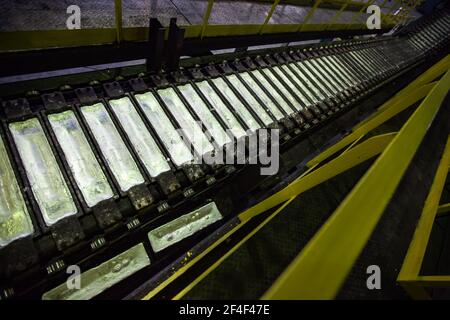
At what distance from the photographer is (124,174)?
8.65 feet

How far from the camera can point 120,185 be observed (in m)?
2.56

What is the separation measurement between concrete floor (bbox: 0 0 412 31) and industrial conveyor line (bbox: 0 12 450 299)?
0.83 metres

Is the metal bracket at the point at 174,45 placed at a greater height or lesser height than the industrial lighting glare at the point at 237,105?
greater

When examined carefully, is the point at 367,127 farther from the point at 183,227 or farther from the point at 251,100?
the point at 183,227

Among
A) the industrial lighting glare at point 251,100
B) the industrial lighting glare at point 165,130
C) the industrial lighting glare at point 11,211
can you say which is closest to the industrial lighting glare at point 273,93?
the industrial lighting glare at point 251,100

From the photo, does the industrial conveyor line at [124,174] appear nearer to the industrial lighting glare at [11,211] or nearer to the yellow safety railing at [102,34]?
the industrial lighting glare at [11,211]

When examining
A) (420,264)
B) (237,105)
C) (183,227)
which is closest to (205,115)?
(237,105)

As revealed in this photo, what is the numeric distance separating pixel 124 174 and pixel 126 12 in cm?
262

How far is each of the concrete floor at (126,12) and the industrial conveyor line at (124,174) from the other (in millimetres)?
830

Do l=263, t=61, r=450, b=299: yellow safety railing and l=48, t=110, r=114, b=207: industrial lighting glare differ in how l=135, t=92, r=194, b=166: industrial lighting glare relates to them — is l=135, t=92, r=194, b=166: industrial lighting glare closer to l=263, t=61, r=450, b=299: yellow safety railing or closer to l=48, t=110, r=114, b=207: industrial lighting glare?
l=48, t=110, r=114, b=207: industrial lighting glare

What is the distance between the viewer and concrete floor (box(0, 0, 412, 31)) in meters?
3.00

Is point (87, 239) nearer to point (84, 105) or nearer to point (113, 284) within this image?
point (113, 284)

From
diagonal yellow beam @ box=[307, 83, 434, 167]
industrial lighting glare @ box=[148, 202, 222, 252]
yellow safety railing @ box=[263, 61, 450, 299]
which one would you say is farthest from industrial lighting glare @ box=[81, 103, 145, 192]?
diagonal yellow beam @ box=[307, 83, 434, 167]

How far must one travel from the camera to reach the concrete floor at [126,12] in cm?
300
